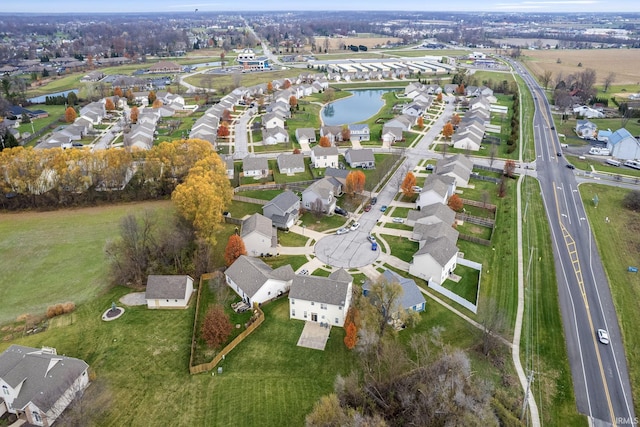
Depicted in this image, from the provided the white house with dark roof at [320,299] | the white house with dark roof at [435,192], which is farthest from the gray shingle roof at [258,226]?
the white house with dark roof at [435,192]

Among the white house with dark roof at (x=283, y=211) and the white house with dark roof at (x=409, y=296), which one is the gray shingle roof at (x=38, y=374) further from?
the white house with dark roof at (x=283, y=211)

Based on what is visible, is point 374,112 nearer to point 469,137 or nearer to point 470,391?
point 469,137

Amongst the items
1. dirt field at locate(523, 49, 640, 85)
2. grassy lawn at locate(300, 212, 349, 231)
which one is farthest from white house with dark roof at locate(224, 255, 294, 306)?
dirt field at locate(523, 49, 640, 85)

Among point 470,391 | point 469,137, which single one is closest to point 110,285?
point 470,391

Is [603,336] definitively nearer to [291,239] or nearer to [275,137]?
[291,239]

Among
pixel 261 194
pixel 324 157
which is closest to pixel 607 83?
pixel 324 157
